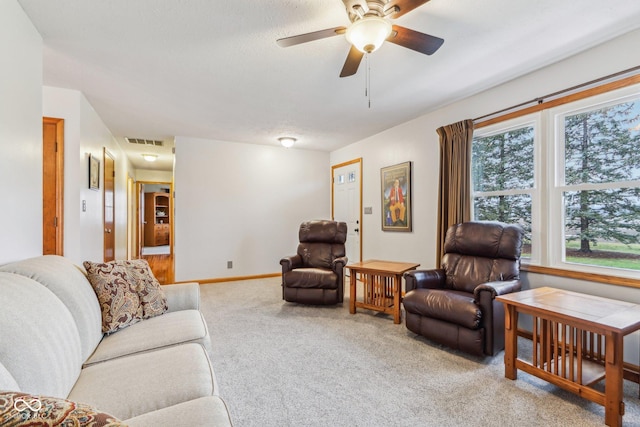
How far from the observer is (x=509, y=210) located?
121 inches

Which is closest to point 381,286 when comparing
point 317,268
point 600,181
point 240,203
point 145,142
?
point 317,268

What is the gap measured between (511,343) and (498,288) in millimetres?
397

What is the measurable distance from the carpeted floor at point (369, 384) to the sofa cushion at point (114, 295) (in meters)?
0.74

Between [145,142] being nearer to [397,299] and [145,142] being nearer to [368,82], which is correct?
[368,82]

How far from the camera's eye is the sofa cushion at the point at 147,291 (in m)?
2.00

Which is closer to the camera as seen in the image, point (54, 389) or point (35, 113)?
point (54, 389)

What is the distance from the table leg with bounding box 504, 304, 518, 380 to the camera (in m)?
2.05

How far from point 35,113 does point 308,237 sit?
3051 millimetres

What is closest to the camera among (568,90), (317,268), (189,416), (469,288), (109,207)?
(189,416)

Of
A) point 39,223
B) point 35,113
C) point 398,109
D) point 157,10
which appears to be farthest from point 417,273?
point 35,113

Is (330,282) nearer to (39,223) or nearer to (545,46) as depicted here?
(39,223)

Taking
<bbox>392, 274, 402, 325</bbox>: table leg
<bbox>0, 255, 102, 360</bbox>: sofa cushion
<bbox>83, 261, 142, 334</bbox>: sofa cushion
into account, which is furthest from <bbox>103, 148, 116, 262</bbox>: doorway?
<bbox>392, 274, 402, 325</bbox>: table leg

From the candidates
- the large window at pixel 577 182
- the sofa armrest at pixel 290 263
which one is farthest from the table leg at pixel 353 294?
the large window at pixel 577 182

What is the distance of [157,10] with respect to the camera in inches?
75.9
